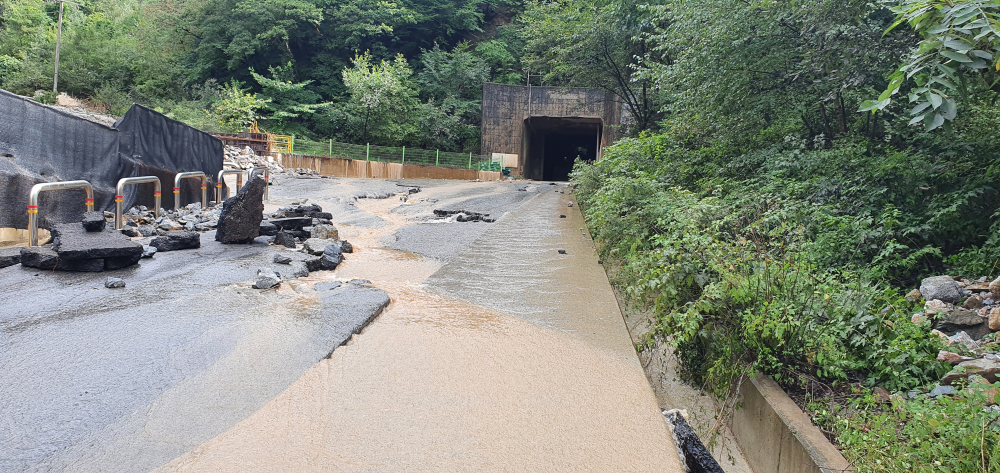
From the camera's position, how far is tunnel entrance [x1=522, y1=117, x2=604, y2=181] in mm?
Answer: 32875

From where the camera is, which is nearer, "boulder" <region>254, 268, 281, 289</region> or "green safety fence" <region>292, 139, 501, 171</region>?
"boulder" <region>254, 268, 281, 289</region>

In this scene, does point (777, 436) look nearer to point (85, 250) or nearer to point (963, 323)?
point (963, 323)

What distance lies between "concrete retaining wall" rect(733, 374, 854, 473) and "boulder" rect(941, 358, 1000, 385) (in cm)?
76

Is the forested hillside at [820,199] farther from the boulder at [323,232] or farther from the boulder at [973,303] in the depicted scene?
the boulder at [323,232]

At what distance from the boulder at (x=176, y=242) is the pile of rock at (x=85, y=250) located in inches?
30.2

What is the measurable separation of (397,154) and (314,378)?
30.2m

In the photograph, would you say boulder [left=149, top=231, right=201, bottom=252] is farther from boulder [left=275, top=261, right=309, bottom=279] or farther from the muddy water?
A: the muddy water

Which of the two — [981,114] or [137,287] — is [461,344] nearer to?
[137,287]

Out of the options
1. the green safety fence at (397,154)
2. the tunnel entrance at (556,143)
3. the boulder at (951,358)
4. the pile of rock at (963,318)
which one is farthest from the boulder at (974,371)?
the green safety fence at (397,154)

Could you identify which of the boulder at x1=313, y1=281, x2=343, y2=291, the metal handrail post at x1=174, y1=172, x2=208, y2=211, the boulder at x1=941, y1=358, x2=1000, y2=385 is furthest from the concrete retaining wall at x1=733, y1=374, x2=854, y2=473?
the metal handrail post at x1=174, y1=172, x2=208, y2=211

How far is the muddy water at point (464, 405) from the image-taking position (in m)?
2.78

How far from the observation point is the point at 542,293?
Result: 5742 millimetres

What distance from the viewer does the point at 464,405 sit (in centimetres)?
336

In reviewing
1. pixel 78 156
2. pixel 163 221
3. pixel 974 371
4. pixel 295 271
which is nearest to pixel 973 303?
pixel 974 371
